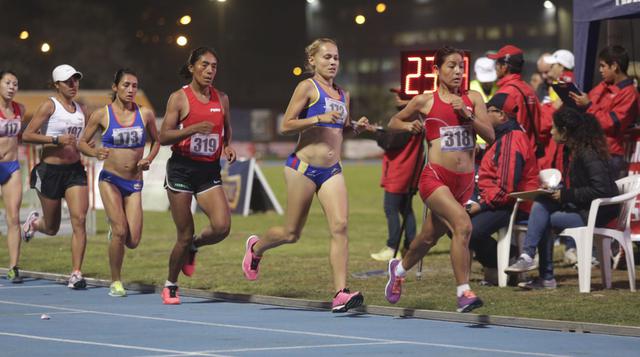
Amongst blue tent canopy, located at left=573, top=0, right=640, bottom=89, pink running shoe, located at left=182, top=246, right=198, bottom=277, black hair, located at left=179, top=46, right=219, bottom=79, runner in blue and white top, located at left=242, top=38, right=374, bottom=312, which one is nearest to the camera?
runner in blue and white top, located at left=242, top=38, right=374, bottom=312

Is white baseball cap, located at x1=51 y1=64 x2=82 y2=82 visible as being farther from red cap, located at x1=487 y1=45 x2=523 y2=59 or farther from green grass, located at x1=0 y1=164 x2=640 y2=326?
red cap, located at x1=487 y1=45 x2=523 y2=59

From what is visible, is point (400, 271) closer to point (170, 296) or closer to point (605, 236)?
point (170, 296)

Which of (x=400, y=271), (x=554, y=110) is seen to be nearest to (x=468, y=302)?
(x=400, y=271)

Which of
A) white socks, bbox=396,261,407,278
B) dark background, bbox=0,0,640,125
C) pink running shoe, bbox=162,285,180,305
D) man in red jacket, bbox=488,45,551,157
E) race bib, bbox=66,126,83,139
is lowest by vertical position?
pink running shoe, bbox=162,285,180,305

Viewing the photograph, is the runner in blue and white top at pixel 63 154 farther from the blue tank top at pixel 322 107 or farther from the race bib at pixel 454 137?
the race bib at pixel 454 137

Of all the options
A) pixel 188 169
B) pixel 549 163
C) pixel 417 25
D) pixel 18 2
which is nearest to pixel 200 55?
pixel 188 169

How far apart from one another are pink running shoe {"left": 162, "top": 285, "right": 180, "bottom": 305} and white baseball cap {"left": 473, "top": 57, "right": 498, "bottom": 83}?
5231mm

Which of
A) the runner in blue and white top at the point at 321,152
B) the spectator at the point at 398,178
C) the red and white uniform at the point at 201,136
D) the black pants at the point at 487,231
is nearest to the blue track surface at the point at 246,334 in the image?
the runner in blue and white top at the point at 321,152

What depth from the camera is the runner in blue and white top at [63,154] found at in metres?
14.0

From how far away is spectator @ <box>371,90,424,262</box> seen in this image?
56.3 feet

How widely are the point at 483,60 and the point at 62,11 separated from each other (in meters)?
82.0

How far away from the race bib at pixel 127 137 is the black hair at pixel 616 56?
196 inches

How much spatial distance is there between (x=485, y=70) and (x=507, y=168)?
280 centimetres

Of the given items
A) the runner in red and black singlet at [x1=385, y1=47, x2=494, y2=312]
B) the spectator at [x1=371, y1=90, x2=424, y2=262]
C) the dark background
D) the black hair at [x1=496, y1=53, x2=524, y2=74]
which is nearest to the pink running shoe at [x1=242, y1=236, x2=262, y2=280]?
the runner in red and black singlet at [x1=385, y1=47, x2=494, y2=312]
